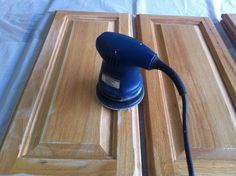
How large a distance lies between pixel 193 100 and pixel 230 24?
33 cm

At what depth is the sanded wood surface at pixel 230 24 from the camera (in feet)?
2.15

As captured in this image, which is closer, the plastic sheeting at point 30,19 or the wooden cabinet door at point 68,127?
the wooden cabinet door at point 68,127

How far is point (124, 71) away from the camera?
0.39 metres

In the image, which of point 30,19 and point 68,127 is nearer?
point 68,127

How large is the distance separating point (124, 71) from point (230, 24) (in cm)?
44

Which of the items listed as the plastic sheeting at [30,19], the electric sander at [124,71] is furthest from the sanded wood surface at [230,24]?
the electric sander at [124,71]

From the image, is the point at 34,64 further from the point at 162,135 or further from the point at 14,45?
the point at 162,135

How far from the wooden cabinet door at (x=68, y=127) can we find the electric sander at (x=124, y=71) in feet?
0.08

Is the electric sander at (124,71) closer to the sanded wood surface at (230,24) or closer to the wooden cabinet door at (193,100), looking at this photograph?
the wooden cabinet door at (193,100)

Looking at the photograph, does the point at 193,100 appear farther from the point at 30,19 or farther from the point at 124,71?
the point at 30,19

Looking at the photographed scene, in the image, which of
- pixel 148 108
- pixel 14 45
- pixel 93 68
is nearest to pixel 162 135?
pixel 148 108

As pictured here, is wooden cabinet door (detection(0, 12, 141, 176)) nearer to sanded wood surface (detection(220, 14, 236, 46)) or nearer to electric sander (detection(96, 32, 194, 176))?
electric sander (detection(96, 32, 194, 176))

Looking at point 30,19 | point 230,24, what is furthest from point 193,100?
point 30,19

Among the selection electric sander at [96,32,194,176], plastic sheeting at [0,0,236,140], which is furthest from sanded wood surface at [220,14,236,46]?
electric sander at [96,32,194,176]
